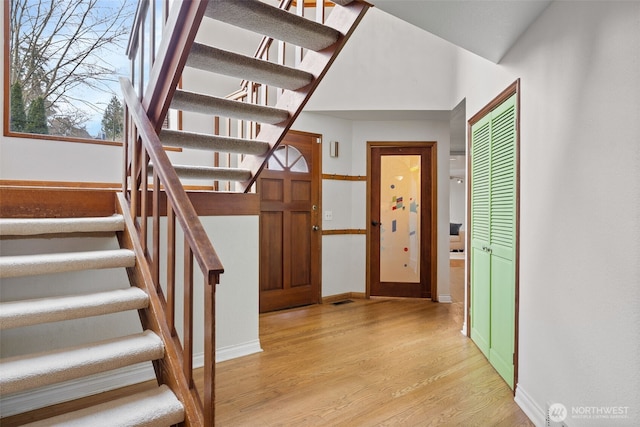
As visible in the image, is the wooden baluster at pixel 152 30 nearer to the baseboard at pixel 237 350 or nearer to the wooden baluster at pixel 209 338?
the wooden baluster at pixel 209 338

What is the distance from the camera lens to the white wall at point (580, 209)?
1330 mm

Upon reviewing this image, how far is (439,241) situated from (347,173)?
1419mm

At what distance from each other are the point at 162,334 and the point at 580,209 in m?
2.00

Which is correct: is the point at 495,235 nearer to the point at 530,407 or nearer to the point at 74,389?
the point at 530,407

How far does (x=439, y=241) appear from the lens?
4.51 m

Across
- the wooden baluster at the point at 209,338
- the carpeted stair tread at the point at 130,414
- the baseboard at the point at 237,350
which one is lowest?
the baseboard at the point at 237,350

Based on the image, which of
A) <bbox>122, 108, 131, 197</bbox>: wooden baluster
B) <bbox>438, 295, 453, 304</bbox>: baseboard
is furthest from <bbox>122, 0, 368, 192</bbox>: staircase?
<bbox>438, 295, 453, 304</bbox>: baseboard

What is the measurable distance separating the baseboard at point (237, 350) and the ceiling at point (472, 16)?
98.2 inches

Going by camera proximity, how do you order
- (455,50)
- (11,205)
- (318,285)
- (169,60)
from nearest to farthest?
(169,60), (11,205), (455,50), (318,285)

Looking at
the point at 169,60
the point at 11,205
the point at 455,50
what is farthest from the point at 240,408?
the point at 455,50

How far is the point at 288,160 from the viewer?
4.26 m

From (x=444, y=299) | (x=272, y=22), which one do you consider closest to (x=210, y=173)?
(x=272, y=22)

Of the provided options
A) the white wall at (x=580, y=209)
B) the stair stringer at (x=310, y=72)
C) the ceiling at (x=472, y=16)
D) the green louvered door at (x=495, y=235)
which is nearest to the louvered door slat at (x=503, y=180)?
the green louvered door at (x=495, y=235)

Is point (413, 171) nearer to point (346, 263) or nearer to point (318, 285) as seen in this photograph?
point (346, 263)
